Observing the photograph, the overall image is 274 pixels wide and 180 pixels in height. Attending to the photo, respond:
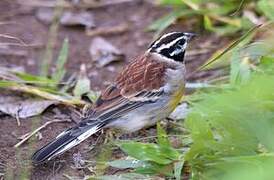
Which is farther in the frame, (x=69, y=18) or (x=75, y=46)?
(x=69, y=18)

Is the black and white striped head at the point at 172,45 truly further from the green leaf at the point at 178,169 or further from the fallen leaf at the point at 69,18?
the fallen leaf at the point at 69,18

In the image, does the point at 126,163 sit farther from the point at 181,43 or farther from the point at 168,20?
the point at 168,20

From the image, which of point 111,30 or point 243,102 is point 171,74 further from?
point 111,30

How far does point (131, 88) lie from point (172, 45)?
0.58 metres

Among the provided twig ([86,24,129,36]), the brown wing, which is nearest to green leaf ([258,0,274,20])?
the brown wing

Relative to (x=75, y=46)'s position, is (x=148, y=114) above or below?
above

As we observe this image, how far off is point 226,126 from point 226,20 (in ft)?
11.0

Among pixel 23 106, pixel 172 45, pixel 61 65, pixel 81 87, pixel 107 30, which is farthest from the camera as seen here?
pixel 107 30

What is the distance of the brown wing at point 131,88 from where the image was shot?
5621mm

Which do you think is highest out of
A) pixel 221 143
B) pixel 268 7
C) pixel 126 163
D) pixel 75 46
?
pixel 268 7

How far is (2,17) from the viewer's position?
27.2 ft

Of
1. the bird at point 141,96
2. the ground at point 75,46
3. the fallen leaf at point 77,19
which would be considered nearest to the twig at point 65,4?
the ground at point 75,46

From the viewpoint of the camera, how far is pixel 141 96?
573 centimetres

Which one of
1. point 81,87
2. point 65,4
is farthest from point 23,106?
point 65,4
